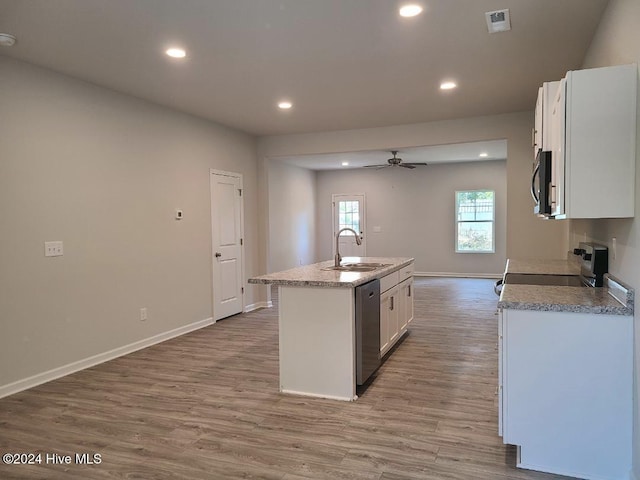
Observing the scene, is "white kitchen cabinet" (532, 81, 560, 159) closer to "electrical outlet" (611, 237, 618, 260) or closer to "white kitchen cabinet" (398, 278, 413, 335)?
"electrical outlet" (611, 237, 618, 260)

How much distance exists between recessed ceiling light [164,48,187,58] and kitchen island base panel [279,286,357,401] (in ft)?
6.45

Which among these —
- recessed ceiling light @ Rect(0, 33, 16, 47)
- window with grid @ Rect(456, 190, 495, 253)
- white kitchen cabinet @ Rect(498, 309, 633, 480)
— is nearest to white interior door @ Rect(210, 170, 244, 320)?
recessed ceiling light @ Rect(0, 33, 16, 47)

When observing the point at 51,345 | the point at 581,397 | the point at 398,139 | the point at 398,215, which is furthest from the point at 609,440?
the point at 398,215

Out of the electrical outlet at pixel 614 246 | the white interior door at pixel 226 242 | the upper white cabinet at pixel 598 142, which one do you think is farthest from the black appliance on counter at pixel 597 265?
the white interior door at pixel 226 242

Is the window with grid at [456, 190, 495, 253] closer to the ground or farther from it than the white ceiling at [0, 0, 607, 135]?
closer to the ground

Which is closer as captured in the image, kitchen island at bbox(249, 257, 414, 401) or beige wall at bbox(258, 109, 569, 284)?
kitchen island at bbox(249, 257, 414, 401)

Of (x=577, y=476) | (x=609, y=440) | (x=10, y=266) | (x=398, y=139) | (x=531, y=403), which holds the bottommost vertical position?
(x=577, y=476)

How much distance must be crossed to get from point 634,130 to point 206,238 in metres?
4.71

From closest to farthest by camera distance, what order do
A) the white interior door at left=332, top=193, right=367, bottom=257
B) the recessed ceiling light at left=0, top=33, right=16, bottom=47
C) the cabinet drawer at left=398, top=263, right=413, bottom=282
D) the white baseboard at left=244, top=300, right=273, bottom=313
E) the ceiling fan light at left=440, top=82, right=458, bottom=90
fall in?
1. the recessed ceiling light at left=0, top=33, right=16, bottom=47
2. the ceiling fan light at left=440, top=82, right=458, bottom=90
3. the cabinet drawer at left=398, top=263, right=413, bottom=282
4. the white baseboard at left=244, top=300, right=273, bottom=313
5. the white interior door at left=332, top=193, right=367, bottom=257

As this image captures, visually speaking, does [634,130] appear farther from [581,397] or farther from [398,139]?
[398,139]

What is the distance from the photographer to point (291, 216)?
945 cm

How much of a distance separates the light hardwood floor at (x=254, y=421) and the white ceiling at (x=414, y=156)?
433 centimetres

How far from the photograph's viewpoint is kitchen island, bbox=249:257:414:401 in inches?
127

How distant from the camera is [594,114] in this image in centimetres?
214
